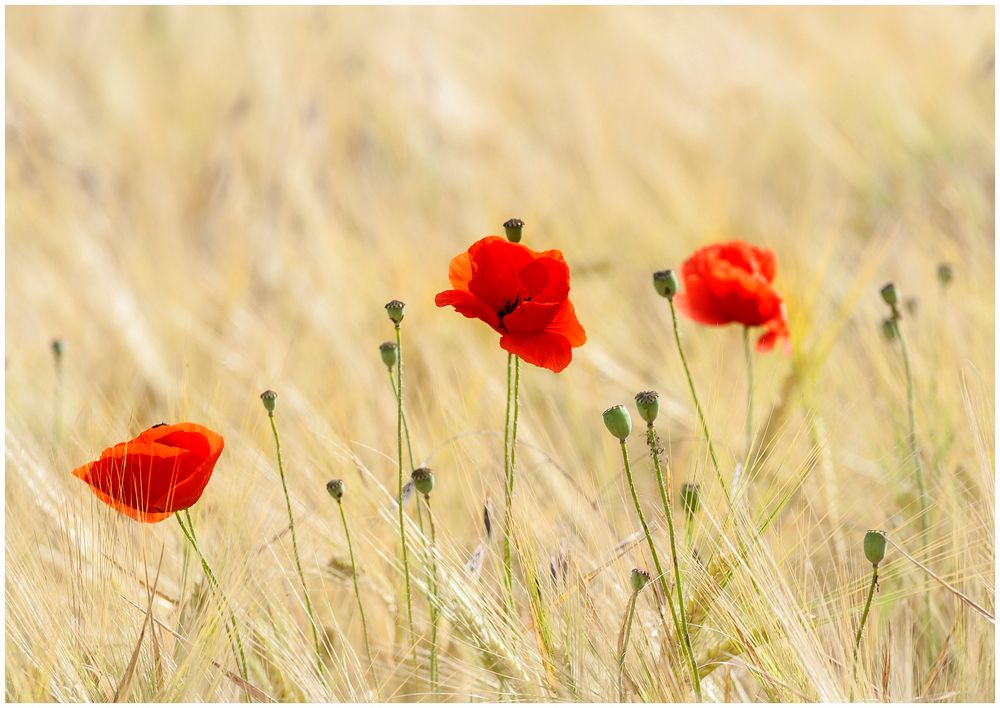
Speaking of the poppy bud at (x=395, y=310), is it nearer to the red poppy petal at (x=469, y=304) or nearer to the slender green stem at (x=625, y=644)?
the red poppy petal at (x=469, y=304)

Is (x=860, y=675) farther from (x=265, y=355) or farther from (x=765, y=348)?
(x=265, y=355)

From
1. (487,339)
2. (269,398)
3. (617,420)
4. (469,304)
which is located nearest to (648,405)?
(617,420)

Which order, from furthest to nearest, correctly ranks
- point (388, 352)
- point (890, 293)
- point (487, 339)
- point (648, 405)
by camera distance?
point (487, 339) → point (890, 293) → point (388, 352) → point (648, 405)

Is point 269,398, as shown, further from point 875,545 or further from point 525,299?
point 875,545

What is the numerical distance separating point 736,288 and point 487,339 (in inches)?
19.9

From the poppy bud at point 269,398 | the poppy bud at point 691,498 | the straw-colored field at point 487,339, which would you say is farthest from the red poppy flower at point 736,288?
the poppy bud at point 269,398

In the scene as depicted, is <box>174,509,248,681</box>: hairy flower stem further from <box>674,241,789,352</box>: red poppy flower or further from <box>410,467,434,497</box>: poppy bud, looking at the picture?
<box>674,241,789,352</box>: red poppy flower

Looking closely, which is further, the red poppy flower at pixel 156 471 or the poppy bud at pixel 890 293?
the poppy bud at pixel 890 293

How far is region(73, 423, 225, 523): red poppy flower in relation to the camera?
619mm

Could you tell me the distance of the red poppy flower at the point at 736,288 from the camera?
84 centimetres

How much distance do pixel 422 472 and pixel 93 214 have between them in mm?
1258

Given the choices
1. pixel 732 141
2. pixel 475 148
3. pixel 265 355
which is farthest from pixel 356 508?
pixel 732 141

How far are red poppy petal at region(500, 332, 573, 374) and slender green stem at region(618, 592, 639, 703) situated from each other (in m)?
0.14

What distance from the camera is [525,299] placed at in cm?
64
